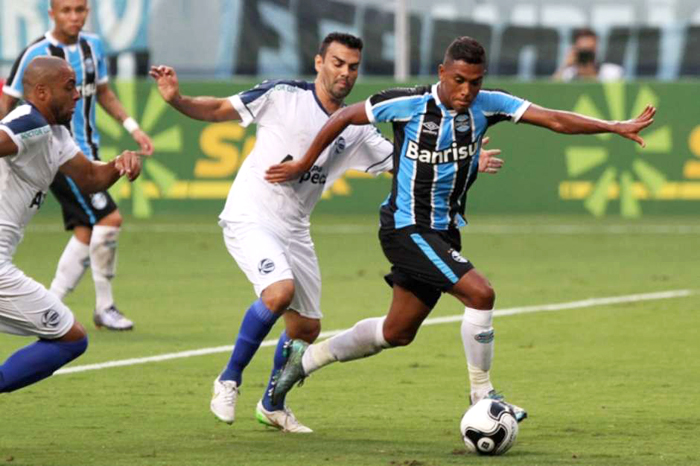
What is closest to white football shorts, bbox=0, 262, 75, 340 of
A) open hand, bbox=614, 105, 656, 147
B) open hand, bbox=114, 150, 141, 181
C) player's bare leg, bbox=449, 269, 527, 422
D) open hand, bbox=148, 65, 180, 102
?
open hand, bbox=114, 150, 141, 181

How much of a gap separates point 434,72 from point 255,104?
14.8 metres

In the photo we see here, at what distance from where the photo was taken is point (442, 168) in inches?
331

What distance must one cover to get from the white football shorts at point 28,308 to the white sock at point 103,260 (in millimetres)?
4599

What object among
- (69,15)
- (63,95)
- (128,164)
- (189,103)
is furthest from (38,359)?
(69,15)

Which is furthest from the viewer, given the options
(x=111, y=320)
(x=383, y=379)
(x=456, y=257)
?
(x=111, y=320)

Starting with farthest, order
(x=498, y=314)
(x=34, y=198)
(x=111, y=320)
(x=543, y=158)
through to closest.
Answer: (x=543, y=158) < (x=498, y=314) < (x=111, y=320) < (x=34, y=198)

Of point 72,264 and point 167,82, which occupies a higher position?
point 167,82

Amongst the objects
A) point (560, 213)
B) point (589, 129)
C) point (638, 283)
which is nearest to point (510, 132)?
point (560, 213)

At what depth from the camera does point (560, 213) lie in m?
21.1

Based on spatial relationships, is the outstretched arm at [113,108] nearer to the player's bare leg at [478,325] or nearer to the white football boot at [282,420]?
the white football boot at [282,420]

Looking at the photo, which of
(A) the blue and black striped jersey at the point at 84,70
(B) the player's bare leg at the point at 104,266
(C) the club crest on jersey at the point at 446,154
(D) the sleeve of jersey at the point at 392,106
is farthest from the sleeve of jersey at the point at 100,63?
(C) the club crest on jersey at the point at 446,154

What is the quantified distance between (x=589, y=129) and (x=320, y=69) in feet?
5.08

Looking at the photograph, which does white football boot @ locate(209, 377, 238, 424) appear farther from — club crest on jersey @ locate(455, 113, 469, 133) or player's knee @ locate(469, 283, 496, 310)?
club crest on jersey @ locate(455, 113, 469, 133)

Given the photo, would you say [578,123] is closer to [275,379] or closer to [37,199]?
[275,379]
